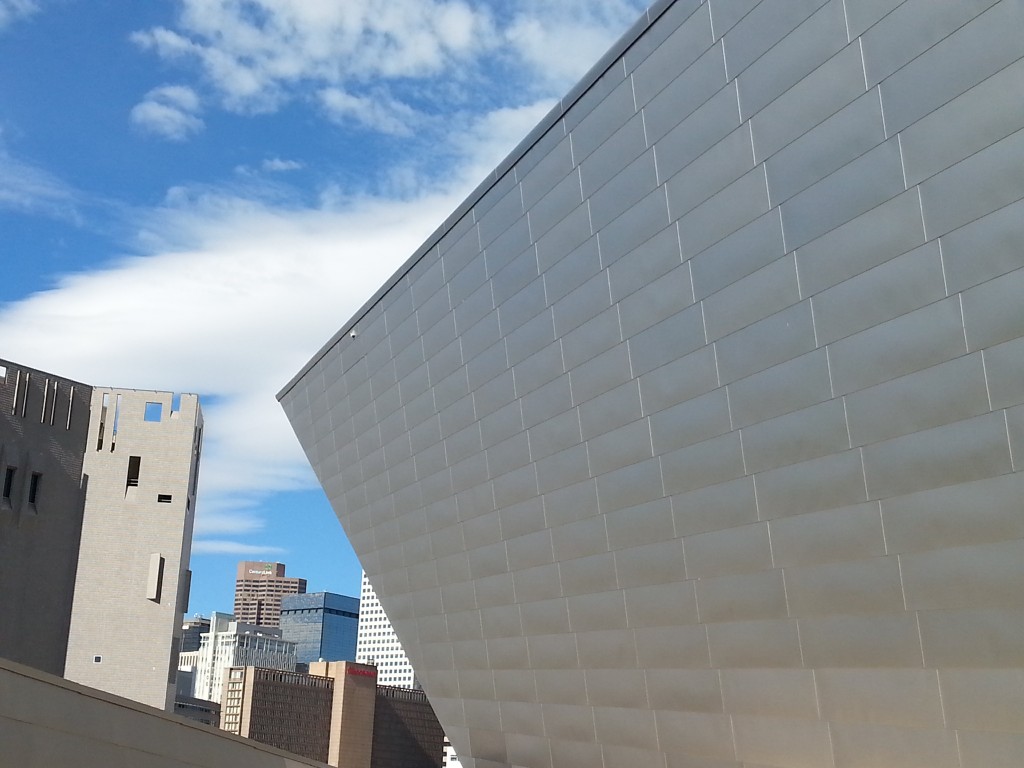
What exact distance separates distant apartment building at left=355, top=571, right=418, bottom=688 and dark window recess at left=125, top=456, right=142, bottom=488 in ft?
470

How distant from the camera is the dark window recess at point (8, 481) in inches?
1037

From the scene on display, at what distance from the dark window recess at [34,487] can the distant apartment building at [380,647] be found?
477ft

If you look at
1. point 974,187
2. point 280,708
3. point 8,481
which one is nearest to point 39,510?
point 8,481

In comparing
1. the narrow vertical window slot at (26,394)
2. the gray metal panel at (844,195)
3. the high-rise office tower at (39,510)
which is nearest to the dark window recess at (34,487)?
the high-rise office tower at (39,510)

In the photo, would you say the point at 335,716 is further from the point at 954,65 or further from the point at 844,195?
the point at 954,65

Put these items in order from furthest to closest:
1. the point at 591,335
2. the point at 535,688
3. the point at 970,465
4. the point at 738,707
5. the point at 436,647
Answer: the point at 436,647 < the point at 535,688 < the point at 591,335 < the point at 738,707 < the point at 970,465

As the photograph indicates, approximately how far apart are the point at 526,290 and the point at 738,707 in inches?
233

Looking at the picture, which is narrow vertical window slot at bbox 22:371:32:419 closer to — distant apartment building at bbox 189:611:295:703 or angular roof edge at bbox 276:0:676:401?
angular roof edge at bbox 276:0:676:401

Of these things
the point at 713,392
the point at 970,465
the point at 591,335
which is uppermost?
the point at 591,335

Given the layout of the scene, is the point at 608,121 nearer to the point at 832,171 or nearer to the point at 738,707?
the point at 832,171

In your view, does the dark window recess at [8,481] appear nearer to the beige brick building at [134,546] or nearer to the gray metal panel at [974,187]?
the beige brick building at [134,546]

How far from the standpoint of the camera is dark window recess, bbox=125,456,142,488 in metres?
29.8

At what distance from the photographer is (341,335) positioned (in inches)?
765

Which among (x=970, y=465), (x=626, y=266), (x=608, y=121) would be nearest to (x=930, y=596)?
(x=970, y=465)
